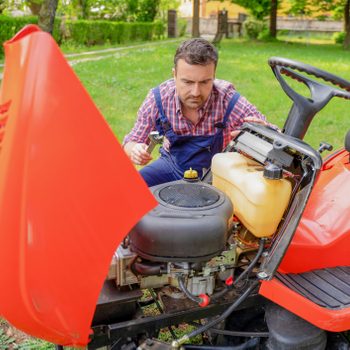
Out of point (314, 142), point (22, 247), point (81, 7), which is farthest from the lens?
point (81, 7)

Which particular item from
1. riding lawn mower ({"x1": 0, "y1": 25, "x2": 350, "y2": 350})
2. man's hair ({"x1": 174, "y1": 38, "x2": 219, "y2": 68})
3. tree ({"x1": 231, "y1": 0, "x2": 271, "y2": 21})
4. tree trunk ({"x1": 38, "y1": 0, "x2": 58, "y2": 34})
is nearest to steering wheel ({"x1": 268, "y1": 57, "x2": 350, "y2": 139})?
riding lawn mower ({"x1": 0, "y1": 25, "x2": 350, "y2": 350})

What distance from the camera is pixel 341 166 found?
7.23ft

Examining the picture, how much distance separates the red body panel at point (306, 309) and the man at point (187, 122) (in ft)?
3.09

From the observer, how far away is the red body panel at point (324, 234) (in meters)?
1.90

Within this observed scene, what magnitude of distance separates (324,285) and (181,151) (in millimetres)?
1068

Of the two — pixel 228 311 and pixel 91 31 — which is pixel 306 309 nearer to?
pixel 228 311

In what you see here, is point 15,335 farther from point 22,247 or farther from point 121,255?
point 22,247

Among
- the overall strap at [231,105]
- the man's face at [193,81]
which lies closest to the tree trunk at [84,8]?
the overall strap at [231,105]

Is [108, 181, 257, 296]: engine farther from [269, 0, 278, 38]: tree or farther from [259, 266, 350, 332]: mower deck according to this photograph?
[269, 0, 278, 38]: tree

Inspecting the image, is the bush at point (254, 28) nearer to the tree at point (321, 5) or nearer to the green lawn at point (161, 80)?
the tree at point (321, 5)

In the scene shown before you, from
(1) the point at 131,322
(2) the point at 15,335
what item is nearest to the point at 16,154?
(1) the point at 131,322

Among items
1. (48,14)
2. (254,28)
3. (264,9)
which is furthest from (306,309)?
(254,28)

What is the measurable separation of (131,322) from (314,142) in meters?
4.48

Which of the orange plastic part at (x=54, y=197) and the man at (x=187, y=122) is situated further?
the man at (x=187, y=122)
